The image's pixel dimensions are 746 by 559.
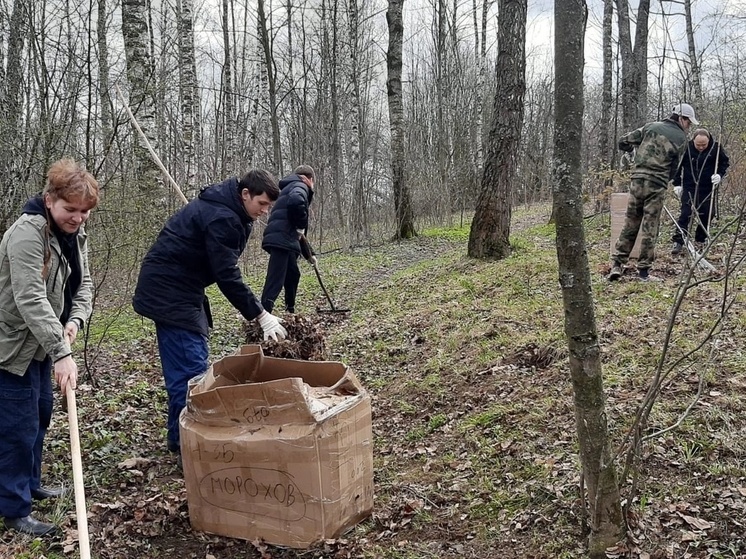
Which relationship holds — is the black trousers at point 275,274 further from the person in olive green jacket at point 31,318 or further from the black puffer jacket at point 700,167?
the black puffer jacket at point 700,167

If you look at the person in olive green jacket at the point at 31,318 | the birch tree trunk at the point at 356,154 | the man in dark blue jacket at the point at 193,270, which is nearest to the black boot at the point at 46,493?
the person in olive green jacket at the point at 31,318

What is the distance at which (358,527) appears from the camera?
309 centimetres

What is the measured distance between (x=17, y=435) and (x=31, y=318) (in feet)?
2.11

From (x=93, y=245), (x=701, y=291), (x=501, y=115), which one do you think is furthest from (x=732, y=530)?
(x=501, y=115)

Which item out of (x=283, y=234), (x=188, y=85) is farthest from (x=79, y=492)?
(x=188, y=85)

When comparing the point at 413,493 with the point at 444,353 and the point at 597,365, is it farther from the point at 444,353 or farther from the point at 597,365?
the point at 444,353

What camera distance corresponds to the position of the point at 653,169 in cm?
658

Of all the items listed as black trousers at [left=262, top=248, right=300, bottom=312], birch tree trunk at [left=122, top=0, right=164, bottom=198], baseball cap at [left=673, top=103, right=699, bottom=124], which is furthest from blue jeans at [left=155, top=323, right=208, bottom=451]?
baseball cap at [left=673, top=103, right=699, bottom=124]

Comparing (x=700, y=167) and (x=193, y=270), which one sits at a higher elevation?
(x=700, y=167)

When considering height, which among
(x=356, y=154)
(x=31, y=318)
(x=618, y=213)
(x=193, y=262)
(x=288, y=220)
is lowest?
(x=31, y=318)

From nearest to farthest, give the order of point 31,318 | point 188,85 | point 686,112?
point 31,318 → point 686,112 → point 188,85

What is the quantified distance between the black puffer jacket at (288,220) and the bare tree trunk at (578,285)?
500 cm

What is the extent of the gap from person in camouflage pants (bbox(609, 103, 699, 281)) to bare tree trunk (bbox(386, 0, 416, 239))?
342 inches

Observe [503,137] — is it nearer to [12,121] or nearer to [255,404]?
[12,121]
